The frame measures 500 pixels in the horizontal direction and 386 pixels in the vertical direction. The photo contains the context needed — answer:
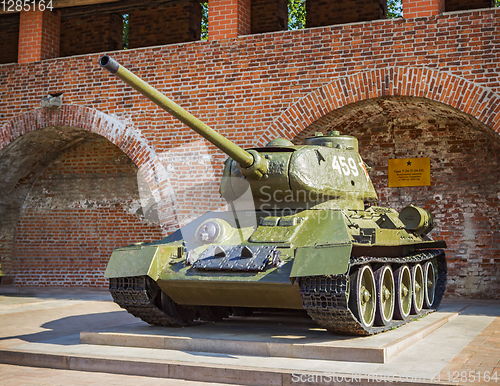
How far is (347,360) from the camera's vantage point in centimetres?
570

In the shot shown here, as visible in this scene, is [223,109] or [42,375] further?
[223,109]

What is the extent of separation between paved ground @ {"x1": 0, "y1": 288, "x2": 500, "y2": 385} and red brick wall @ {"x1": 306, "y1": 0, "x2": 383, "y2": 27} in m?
6.87

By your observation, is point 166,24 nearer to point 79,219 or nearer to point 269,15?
point 269,15

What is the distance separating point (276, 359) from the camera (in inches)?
231

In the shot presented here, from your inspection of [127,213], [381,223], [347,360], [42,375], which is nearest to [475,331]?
[381,223]

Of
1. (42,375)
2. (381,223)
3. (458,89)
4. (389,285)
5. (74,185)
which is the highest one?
(458,89)

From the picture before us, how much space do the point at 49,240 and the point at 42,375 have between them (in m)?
8.69

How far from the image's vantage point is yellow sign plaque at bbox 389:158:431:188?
11.4m

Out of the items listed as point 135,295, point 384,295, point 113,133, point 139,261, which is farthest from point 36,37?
point 384,295

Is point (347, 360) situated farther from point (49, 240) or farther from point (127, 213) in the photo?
point (49, 240)

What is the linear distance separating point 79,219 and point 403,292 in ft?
26.8

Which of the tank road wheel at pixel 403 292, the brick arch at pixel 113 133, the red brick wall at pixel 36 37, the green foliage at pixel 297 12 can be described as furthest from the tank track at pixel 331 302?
the green foliage at pixel 297 12


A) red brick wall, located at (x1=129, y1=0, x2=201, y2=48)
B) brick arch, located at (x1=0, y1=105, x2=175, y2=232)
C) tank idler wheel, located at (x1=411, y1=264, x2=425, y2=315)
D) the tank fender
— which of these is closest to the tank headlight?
the tank fender

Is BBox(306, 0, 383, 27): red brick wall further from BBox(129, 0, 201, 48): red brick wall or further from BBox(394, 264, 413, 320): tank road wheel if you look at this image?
BBox(394, 264, 413, 320): tank road wheel
